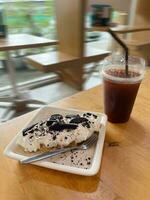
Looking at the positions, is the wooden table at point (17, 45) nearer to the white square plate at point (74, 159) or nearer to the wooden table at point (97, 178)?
the wooden table at point (97, 178)

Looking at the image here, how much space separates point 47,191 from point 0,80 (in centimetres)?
244

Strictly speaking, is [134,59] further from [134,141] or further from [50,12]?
[50,12]

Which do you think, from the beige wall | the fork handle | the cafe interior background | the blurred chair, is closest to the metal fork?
the fork handle

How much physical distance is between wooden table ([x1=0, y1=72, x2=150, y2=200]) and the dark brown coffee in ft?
0.22

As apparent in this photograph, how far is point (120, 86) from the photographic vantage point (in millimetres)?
625

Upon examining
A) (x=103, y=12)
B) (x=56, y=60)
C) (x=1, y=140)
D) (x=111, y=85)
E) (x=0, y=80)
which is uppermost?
(x=103, y=12)

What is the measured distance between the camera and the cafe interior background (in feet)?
7.04

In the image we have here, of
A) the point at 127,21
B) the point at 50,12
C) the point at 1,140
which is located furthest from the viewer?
the point at 127,21

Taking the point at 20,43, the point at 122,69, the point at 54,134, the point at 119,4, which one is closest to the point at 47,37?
the point at 20,43

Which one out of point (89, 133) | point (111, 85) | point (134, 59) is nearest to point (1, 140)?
point (89, 133)

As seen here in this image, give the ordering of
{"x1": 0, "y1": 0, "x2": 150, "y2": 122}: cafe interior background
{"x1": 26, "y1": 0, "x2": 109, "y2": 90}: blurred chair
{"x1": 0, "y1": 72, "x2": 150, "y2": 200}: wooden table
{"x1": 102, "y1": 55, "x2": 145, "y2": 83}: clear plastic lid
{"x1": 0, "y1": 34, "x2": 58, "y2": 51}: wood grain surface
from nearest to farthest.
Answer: {"x1": 0, "y1": 72, "x2": 150, "y2": 200}: wooden table → {"x1": 102, "y1": 55, "x2": 145, "y2": 83}: clear plastic lid → {"x1": 0, "y1": 34, "x2": 58, "y2": 51}: wood grain surface → {"x1": 26, "y1": 0, "x2": 109, "y2": 90}: blurred chair → {"x1": 0, "y1": 0, "x2": 150, "y2": 122}: cafe interior background

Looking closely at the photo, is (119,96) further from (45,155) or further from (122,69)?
(45,155)

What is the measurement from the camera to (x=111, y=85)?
639 millimetres

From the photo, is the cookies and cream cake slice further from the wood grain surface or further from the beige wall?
the beige wall
